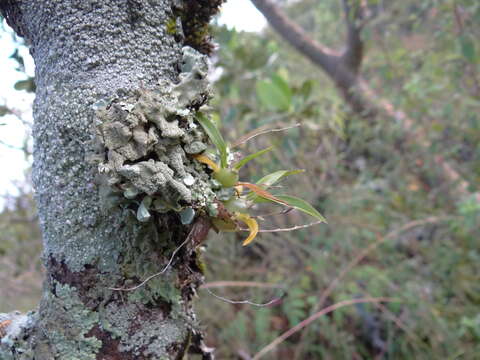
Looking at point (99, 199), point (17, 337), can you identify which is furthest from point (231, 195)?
point (17, 337)

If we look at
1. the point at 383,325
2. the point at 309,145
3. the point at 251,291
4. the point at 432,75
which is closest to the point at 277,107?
the point at 309,145

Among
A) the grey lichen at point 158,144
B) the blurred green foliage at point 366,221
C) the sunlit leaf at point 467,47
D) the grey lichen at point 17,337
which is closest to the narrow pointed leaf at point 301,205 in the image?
the grey lichen at point 158,144

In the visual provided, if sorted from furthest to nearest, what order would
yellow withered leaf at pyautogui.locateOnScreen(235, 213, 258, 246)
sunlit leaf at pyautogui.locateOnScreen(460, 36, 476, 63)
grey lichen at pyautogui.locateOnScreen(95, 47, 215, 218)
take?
sunlit leaf at pyautogui.locateOnScreen(460, 36, 476, 63)
yellow withered leaf at pyautogui.locateOnScreen(235, 213, 258, 246)
grey lichen at pyautogui.locateOnScreen(95, 47, 215, 218)

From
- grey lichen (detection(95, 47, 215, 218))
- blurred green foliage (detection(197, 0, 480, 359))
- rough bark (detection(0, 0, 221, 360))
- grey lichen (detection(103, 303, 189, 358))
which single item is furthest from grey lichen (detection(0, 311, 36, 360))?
blurred green foliage (detection(197, 0, 480, 359))

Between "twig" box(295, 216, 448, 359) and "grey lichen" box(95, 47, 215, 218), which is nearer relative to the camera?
"grey lichen" box(95, 47, 215, 218)

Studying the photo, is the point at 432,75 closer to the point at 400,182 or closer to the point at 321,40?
the point at 400,182

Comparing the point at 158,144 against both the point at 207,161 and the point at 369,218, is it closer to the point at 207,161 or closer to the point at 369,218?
the point at 207,161

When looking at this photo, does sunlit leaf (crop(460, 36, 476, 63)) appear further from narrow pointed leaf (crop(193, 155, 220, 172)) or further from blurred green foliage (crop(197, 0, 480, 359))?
narrow pointed leaf (crop(193, 155, 220, 172))
